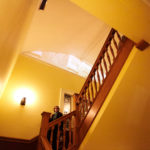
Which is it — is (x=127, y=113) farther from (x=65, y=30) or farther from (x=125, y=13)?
(x=65, y=30)

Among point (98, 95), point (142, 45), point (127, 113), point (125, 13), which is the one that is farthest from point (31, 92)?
point (125, 13)

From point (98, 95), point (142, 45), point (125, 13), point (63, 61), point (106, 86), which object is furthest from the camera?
point (63, 61)

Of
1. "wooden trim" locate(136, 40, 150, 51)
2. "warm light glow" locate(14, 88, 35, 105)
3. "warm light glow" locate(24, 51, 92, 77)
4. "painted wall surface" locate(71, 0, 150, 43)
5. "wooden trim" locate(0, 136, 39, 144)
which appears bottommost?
"wooden trim" locate(0, 136, 39, 144)

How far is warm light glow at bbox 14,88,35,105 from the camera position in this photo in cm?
416

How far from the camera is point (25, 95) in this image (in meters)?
4.32

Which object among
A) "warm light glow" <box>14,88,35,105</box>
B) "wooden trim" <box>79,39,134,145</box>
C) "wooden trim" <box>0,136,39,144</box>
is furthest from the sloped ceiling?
"wooden trim" <box>0,136,39,144</box>

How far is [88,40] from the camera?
4.49 metres

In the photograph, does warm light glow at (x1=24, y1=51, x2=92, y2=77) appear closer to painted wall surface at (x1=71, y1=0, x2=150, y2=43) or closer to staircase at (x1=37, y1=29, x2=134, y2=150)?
staircase at (x1=37, y1=29, x2=134, y2=150)

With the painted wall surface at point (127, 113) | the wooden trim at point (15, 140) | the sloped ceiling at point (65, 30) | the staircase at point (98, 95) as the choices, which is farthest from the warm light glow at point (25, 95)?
the painted wall surface at point (127, 113)

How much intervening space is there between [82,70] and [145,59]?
13.5 feet

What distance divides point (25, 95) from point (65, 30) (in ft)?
6.84

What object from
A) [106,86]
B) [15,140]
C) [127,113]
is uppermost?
[106,86]

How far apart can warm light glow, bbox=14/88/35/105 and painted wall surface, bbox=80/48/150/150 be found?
7.10 feet

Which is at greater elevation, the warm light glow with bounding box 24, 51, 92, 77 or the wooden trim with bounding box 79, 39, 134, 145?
the warm light glow with bounding box 24, 51, 92, 77
